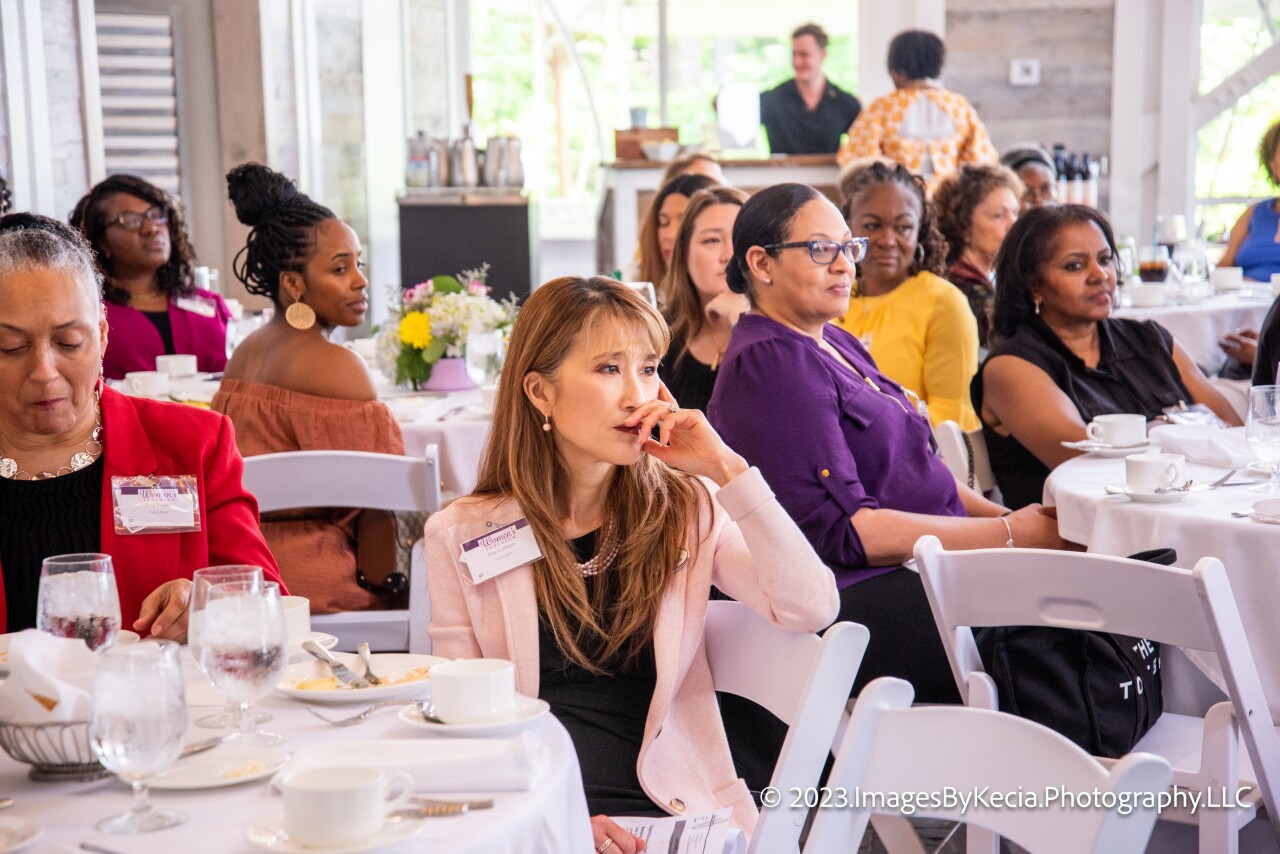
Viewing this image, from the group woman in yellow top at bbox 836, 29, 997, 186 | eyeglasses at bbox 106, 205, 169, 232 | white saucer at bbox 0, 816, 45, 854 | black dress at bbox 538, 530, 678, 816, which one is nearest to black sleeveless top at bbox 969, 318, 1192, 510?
black dress at bbox 538, 530, 678, 816

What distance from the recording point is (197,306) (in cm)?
516

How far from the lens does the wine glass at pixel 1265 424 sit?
8.46ft

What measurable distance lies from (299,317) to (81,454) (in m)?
1.36

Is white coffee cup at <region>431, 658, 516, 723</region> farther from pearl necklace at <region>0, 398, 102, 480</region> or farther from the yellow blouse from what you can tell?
the yellow blouse

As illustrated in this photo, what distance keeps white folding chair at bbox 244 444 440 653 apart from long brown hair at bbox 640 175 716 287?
6.88 feet

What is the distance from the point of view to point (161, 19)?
24.1 feet

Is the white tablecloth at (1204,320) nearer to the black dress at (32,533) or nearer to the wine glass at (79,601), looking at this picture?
the black dress at (32,533)

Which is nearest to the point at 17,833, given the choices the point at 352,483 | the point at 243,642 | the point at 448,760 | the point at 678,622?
the point at 243,642

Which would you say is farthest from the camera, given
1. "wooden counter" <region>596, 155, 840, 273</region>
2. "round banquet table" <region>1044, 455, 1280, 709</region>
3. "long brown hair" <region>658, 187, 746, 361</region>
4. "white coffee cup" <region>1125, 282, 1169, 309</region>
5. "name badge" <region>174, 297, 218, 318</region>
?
"wooden counter" <region>596, 155, 840, 273</region>

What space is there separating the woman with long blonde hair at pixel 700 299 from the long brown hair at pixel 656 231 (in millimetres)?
700

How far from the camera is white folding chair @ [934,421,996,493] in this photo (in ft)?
11.4

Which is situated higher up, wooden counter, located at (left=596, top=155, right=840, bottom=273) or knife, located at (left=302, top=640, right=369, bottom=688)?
wooden counter, located at (left=596, top=155, right=840, bottom=273)

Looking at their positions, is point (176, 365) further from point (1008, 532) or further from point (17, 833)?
point (17, 833)

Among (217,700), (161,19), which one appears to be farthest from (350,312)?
(161,19)
